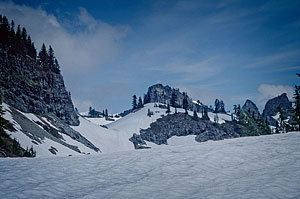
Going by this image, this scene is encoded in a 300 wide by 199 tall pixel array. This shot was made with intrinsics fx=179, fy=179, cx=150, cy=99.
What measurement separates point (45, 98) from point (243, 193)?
82935 mm

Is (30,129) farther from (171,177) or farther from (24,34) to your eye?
(24,34)

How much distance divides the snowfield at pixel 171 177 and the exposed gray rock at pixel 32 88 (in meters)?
57.1

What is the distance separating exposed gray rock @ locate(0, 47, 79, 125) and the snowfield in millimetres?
57117

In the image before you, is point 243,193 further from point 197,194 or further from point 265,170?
point 265,170

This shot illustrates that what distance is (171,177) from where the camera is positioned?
7688mm

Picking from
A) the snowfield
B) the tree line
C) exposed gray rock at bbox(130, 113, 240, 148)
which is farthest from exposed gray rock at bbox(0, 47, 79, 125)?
the snowfield

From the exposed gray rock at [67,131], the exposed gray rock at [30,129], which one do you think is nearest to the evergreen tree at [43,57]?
the exposed gray rock at [67,131]

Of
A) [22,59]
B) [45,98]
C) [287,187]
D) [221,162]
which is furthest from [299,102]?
[22,59]

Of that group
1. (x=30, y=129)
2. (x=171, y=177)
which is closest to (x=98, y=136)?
(x=30, y=129)

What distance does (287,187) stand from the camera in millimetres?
5422

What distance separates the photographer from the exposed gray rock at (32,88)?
59188mm

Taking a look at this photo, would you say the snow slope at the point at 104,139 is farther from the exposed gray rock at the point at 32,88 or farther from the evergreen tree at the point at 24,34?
the evergreen tree at the point at 24,34

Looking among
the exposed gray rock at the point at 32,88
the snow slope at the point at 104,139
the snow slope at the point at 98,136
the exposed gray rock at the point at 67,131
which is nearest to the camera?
the snow slope at the point at 98,136

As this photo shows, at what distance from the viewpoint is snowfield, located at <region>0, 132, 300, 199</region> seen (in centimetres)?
582
